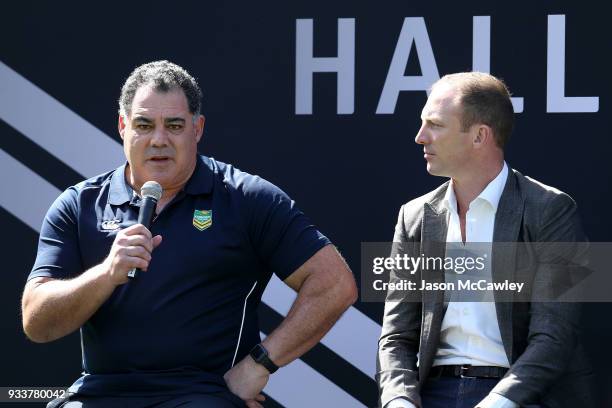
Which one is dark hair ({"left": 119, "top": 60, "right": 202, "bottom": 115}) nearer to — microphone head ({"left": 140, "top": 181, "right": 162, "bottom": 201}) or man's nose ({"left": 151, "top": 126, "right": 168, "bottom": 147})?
man's nose ({"left": 151, "top": 126, "right": 168, "bottom": 147})

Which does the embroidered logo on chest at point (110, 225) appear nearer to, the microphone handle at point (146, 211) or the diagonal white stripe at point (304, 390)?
the microphone handle at point (146, 211)

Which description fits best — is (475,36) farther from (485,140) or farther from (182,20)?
(182,20)

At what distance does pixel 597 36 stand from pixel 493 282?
3.59 feet

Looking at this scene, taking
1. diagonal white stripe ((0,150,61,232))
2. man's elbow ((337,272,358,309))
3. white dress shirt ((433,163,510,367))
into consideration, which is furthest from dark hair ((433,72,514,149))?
diagonal white stripe ((0,150,61,232))

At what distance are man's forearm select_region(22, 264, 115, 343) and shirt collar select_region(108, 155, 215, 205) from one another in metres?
0.28

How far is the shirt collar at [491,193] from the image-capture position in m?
3.35

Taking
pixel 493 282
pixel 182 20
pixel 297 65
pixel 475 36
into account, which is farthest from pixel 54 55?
pixel 493 282

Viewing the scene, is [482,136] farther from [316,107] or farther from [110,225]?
[110,225]

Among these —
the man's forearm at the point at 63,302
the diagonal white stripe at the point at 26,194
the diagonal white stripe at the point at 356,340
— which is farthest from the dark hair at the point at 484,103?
the diagonal white stripe at the point at 26,194

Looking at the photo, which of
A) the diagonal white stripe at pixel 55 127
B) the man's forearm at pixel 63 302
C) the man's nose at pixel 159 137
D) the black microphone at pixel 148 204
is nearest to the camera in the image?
the black microphone at pixel 148 204

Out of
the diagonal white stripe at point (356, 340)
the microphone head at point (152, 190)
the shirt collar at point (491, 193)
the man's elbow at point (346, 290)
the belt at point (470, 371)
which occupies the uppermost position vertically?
the shirt collar at point (491, 193)

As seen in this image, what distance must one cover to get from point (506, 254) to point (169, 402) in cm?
101

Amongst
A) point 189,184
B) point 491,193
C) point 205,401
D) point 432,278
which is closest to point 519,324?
point 432,278

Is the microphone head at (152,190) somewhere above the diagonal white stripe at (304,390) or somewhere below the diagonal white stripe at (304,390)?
above
